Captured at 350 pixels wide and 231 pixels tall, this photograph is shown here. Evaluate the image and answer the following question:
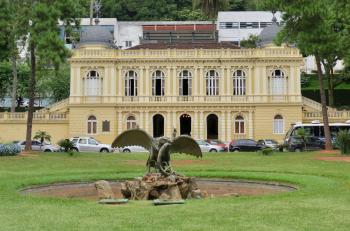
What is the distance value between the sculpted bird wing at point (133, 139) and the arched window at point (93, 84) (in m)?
41.4

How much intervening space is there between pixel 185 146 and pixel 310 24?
23.8 m

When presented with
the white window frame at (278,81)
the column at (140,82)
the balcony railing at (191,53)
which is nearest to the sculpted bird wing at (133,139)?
the balcony railing at (191,53)

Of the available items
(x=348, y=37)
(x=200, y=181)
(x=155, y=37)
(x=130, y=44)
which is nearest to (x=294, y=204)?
(x=200, y=181)

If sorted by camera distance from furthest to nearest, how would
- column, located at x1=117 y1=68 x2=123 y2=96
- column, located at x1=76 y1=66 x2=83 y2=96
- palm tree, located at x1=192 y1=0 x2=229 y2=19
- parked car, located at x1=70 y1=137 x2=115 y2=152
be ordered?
palm tree, located at x1=192 y1=0 x2=229 y2=19
column, located at x1=117 y1=68 x2=123 y2=96
column, located at x1=76 y1=66 x2=83 y2=96
parked car, located at x1=70 y1=137 x2=115 y2=152

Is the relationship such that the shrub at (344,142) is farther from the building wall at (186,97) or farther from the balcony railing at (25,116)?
the balcony railing at (25,116)

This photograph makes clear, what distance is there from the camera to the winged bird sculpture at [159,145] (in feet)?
64.1

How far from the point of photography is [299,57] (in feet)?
197

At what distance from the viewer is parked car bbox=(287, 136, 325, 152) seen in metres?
46.3

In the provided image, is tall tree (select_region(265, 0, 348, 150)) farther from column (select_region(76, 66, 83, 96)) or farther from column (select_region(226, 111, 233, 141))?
column (select_region(76, 66, 83, 96))

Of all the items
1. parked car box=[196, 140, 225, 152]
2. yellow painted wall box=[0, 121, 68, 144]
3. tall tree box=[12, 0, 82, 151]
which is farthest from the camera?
yellow painted wall box=[0, 121, 68, 144]

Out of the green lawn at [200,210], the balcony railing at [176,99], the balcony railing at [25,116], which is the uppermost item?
the balcony railing at [176,99]

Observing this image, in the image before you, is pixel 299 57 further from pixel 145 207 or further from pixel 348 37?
pixel 145 207

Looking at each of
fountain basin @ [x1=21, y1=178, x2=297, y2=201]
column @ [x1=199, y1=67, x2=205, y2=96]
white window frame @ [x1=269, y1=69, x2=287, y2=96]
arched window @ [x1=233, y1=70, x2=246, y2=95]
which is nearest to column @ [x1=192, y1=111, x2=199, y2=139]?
column @ [x1=199, y1=67, x2=205, y2=96]

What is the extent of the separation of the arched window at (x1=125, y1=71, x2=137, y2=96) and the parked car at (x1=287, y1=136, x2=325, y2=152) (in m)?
19.7
